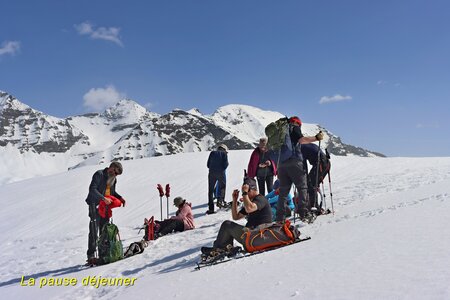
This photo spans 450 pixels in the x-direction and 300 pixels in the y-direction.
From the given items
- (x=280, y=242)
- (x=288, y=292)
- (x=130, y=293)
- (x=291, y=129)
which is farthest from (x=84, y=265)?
(x=288, y=292)

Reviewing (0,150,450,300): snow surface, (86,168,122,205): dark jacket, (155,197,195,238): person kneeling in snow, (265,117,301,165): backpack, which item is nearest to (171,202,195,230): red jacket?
(155,197,195,238): person kneeling in snow

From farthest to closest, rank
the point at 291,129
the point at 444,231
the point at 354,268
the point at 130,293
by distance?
1. the point at 291,129
2. the point at 130,293
3. the point at 444,231
4. the point at 354,268

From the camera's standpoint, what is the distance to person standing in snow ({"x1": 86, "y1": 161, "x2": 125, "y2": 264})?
25.7 feet

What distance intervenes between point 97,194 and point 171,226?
7.86 feet

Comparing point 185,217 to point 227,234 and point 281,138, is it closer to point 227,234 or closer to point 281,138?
point 227,234

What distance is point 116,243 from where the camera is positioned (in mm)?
7684

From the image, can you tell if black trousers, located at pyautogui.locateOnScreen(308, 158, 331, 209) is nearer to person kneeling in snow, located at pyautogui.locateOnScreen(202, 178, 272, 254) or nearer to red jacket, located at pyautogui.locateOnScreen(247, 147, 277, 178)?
red jacket, located at pyautogui.locateOnScreen(247, 147, 277, 178)

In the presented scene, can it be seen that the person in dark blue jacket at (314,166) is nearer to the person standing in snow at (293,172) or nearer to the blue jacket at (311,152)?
the blue jacket at (311,152)

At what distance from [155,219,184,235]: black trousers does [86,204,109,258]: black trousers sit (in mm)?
1770

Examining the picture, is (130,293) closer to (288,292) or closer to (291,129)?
(288,292)

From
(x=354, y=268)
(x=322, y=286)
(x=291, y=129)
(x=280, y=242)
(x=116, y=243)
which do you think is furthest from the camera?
(x=116, y=243)

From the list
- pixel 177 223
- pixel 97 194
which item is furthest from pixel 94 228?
pixel 177 223

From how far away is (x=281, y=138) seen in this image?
6777 millimetres

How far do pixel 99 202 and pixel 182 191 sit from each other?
369 inches
